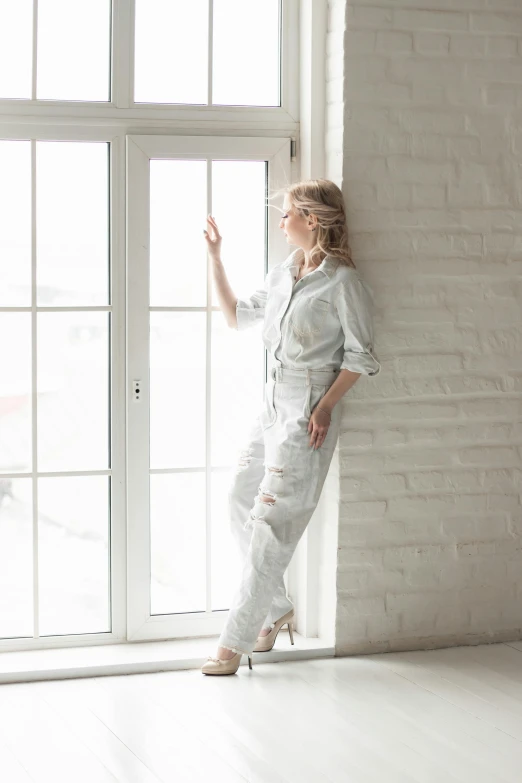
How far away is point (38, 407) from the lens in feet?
11.2

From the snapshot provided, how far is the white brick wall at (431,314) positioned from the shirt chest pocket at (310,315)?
0.25 m

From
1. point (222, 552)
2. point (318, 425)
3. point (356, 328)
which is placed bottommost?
point (222, 552)

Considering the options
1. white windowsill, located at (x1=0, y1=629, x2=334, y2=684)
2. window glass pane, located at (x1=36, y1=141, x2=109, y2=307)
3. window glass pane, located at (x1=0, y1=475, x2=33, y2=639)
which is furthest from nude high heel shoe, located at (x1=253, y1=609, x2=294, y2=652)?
window glass pane, located at (x1=36, y1=141, x2=109, y2=307)

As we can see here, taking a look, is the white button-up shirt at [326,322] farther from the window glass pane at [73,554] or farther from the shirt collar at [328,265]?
the window glass pane at [73,554]

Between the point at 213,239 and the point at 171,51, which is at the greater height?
the point at 171,51

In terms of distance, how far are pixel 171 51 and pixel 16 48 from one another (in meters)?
0.51

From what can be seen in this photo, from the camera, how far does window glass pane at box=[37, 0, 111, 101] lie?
3309mm

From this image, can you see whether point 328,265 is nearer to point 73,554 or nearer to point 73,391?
point 73,391

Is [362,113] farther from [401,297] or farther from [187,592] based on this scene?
[187,592]

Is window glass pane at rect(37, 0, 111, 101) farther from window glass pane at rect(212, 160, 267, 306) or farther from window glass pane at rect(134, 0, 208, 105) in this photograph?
window glass pane at rect(212, 160, 267, 306)

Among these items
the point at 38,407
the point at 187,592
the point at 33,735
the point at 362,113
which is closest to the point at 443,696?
the point at 187,592

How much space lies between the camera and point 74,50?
3344 mm

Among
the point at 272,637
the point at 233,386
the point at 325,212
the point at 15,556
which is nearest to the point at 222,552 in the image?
the point at 272,637

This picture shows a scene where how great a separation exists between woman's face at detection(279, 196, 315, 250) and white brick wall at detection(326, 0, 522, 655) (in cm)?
17
